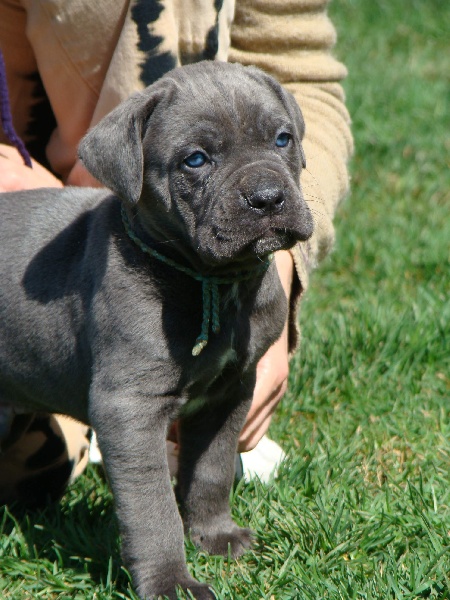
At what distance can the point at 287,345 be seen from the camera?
3.87 m

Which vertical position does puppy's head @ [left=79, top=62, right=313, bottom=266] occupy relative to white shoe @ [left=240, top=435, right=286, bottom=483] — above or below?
above

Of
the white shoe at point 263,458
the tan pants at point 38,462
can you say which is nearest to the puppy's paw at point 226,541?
the white shoe at point 263,458

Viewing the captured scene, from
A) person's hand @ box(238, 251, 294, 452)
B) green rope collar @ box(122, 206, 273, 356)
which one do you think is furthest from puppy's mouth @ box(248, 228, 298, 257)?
person's hand @ box(238, 251, 294, 452)

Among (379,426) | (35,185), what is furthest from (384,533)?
(35,185)

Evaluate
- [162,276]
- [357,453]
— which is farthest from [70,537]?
[357,453]

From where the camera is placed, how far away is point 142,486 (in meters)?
2.92

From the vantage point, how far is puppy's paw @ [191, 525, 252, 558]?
10.9ft

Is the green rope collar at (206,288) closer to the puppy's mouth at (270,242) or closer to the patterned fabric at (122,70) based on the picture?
the puppy's mouth at (270,242)

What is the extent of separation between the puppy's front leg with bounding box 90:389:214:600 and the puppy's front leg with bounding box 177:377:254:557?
0.38 metres

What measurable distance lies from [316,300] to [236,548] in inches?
84.6

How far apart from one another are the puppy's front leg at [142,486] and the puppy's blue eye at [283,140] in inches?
33.7

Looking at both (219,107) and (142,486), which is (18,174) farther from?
(142,486)

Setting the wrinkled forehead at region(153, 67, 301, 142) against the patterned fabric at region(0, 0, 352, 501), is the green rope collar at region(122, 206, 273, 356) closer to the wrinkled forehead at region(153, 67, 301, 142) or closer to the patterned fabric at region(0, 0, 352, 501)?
the wrinkled forehead at region(153, 67, 301, 142)

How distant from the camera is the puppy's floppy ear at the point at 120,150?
2.88 metres
